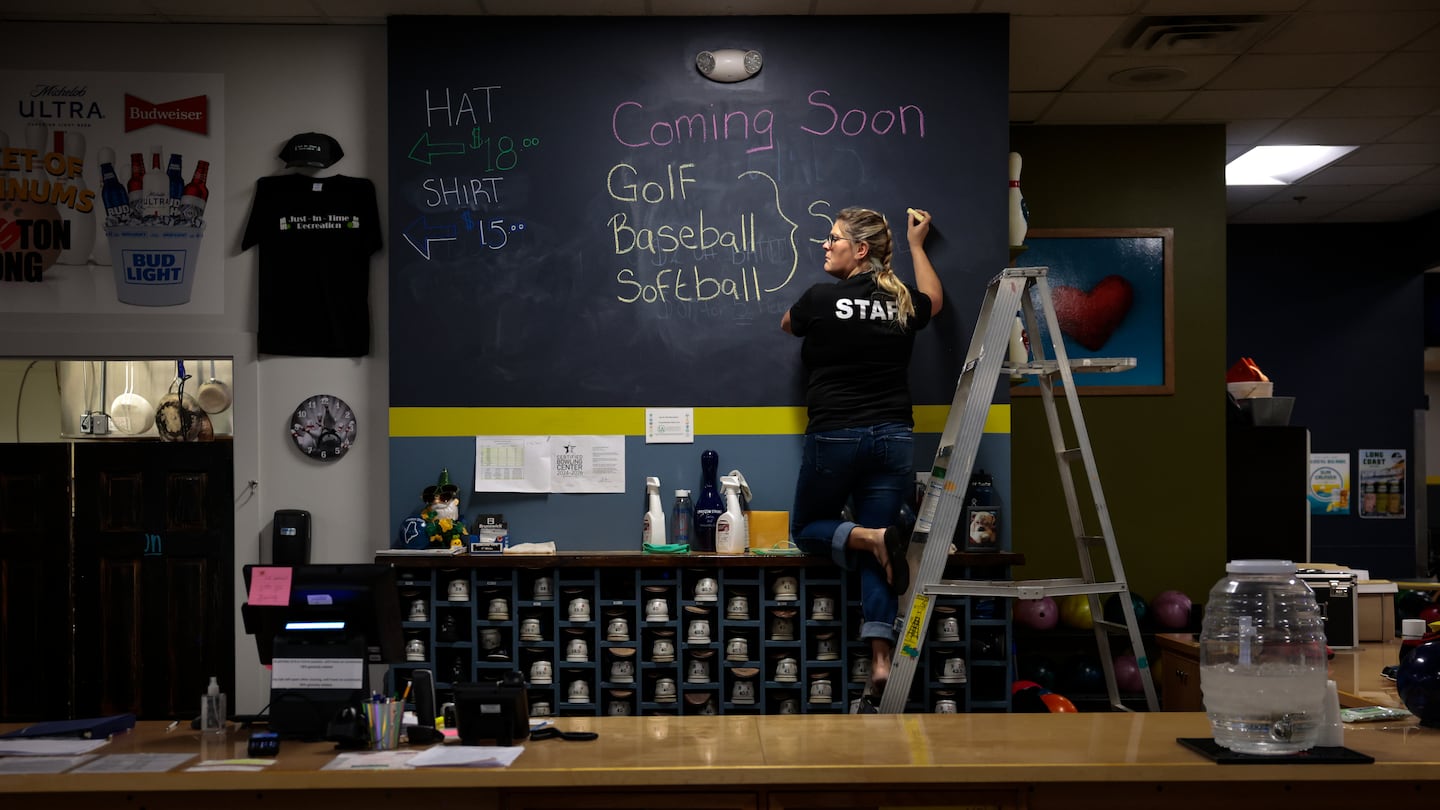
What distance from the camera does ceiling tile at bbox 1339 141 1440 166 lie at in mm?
7215

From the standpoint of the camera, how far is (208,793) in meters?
2.60

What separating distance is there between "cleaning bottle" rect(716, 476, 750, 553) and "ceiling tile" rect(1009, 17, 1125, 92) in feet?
8.26

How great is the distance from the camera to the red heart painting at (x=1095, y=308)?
22.8 feet

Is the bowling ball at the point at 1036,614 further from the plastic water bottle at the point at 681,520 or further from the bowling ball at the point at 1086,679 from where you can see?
the plastic water bottle at the point at 681,520

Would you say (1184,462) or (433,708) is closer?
(433,708)

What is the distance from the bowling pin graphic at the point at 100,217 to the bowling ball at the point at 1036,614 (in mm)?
4969

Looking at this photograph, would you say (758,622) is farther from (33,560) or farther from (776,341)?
(33,560)

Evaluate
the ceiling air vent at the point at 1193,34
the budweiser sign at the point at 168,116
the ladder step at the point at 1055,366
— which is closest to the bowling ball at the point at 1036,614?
the ladder step at the point at 1055,366

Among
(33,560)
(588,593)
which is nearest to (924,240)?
(588,593)

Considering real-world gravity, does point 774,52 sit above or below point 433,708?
above

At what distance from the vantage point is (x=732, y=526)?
16.0 feet

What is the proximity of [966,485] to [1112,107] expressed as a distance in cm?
321

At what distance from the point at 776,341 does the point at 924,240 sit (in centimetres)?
81

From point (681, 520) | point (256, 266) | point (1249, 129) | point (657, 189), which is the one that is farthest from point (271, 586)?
point (1249, 129)
